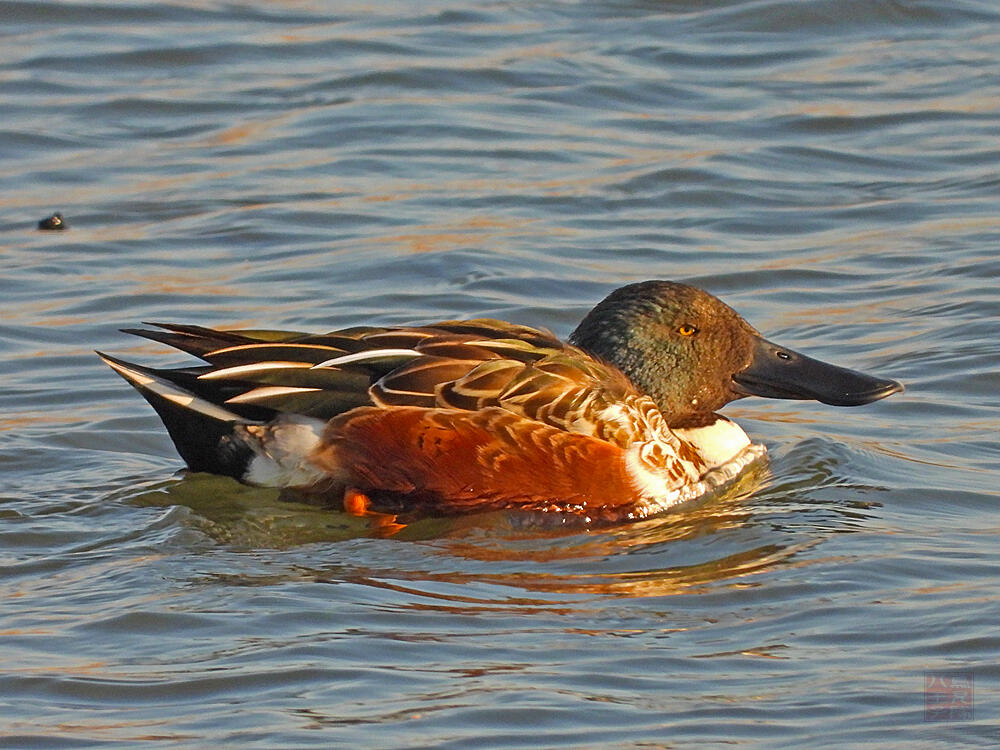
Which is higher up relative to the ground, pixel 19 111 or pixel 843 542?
pixel 19 111

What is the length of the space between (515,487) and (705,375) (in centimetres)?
105

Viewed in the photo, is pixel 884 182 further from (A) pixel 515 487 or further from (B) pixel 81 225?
(A) pixel 515 487

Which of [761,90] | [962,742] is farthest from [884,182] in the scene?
[962,742]

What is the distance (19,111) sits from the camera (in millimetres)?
12195

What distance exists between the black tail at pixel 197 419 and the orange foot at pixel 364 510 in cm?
36

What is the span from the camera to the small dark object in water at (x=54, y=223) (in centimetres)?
1029

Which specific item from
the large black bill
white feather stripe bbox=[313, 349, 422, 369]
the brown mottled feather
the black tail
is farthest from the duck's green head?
the black tail

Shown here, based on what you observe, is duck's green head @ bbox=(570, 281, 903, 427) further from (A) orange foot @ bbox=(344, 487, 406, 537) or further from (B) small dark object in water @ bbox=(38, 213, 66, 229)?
(B) small dark object in water @ bbox=(38, 213, 66, 229)

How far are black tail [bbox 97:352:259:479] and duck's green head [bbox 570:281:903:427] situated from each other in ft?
4.34

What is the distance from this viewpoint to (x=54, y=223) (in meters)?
10.3

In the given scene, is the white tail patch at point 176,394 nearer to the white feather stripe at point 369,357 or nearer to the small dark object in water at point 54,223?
the white feather stripe at point 369,357

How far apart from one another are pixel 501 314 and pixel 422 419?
2668mm

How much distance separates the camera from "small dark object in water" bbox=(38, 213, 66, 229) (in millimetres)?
A: 10289

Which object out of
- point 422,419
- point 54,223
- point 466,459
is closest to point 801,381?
point 466,459
